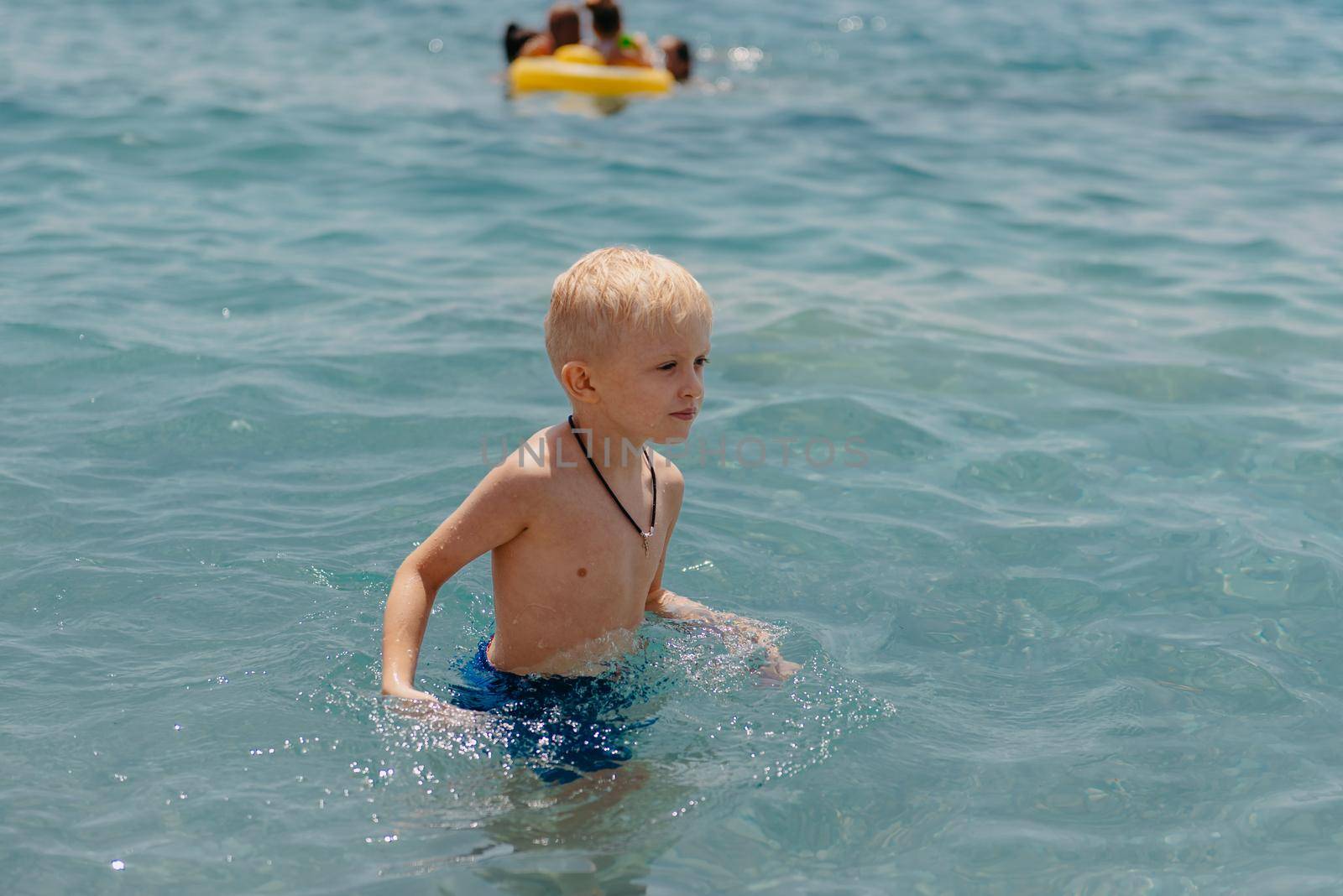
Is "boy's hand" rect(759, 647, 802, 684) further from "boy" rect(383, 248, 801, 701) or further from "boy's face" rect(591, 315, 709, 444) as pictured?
"boy's face" rect(591, 315, 709, 444)

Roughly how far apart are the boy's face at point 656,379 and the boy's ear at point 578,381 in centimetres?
2

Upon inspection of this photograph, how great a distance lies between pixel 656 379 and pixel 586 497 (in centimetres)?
32

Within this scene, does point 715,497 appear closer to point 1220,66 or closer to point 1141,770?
point 1141,770

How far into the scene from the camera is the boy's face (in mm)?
2900

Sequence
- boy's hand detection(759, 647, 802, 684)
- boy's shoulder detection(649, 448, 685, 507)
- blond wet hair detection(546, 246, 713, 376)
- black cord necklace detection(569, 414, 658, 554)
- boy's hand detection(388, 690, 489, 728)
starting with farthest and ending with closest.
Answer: boy's hand detection(759, 647, 802, 684) < boy's shoulder detection(649, 448, 685, 507) < black cord necklace detection(569, 414, 658, 554) < blond wet hair detection(546, 246, 713, 376) < boy's hand detection(388, 690, 489, 728)

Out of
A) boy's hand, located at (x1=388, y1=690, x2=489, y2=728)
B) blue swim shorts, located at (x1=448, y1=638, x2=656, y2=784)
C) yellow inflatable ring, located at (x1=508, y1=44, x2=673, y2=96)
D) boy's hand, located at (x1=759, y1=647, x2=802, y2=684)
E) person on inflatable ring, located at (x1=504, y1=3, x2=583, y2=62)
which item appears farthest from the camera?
person on inflatable ring, located at (x1=504, y1=3, x2=583, y2=62)

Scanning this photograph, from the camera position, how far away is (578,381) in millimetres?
2961

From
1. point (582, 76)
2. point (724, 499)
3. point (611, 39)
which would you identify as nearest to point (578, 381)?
point (724, 499)

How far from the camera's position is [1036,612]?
396 centimetres

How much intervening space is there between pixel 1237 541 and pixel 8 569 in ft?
12.1

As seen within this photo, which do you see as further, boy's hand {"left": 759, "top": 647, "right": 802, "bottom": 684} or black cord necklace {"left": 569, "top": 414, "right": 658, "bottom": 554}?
boy's hand {"left": 759, "top": 647, "right": 802, "bottom": 684}

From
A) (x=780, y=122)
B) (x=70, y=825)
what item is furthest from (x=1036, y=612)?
(x=780, y=122)

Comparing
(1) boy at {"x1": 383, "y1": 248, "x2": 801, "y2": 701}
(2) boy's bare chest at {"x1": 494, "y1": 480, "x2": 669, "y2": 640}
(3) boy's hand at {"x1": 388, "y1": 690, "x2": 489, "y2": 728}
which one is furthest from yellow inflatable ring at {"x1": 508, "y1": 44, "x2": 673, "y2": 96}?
(3) boy's hand at {"x1": 388, "y1": 690, "x2": 489, "y2": 728}

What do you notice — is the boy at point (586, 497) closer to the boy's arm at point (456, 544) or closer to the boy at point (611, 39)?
the boy's arm at point (456, 544)
